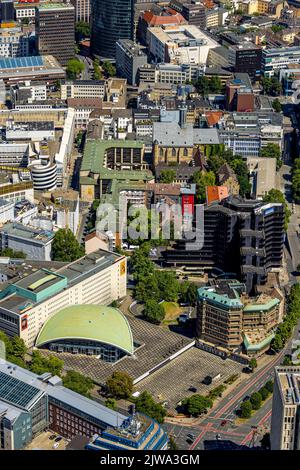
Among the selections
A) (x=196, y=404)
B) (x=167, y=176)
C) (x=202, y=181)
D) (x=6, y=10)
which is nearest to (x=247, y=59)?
(x=167, y=176)

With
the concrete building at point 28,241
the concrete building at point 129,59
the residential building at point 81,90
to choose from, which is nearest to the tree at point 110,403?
the concrete building at point 28,241

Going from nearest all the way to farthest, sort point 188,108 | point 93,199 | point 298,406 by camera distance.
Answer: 1. point 298,406
2. point 93,199
3. point 188,108

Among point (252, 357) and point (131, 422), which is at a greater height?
point (131, 422)

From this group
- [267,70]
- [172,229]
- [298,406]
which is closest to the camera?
[298,406]

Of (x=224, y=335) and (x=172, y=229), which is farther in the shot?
(x=172, y=229)

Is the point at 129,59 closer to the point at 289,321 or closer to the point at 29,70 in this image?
the point at 29,70

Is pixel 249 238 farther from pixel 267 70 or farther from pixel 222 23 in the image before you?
pixel 222 23

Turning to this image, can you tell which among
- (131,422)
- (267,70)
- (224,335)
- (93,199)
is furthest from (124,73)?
(131,422)

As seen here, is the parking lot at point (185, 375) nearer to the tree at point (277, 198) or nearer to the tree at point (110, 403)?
the tree at point (110, 403)

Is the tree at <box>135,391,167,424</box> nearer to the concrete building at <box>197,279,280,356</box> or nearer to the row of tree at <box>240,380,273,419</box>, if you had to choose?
the row of tree at <box>240,380,273,419</box>
